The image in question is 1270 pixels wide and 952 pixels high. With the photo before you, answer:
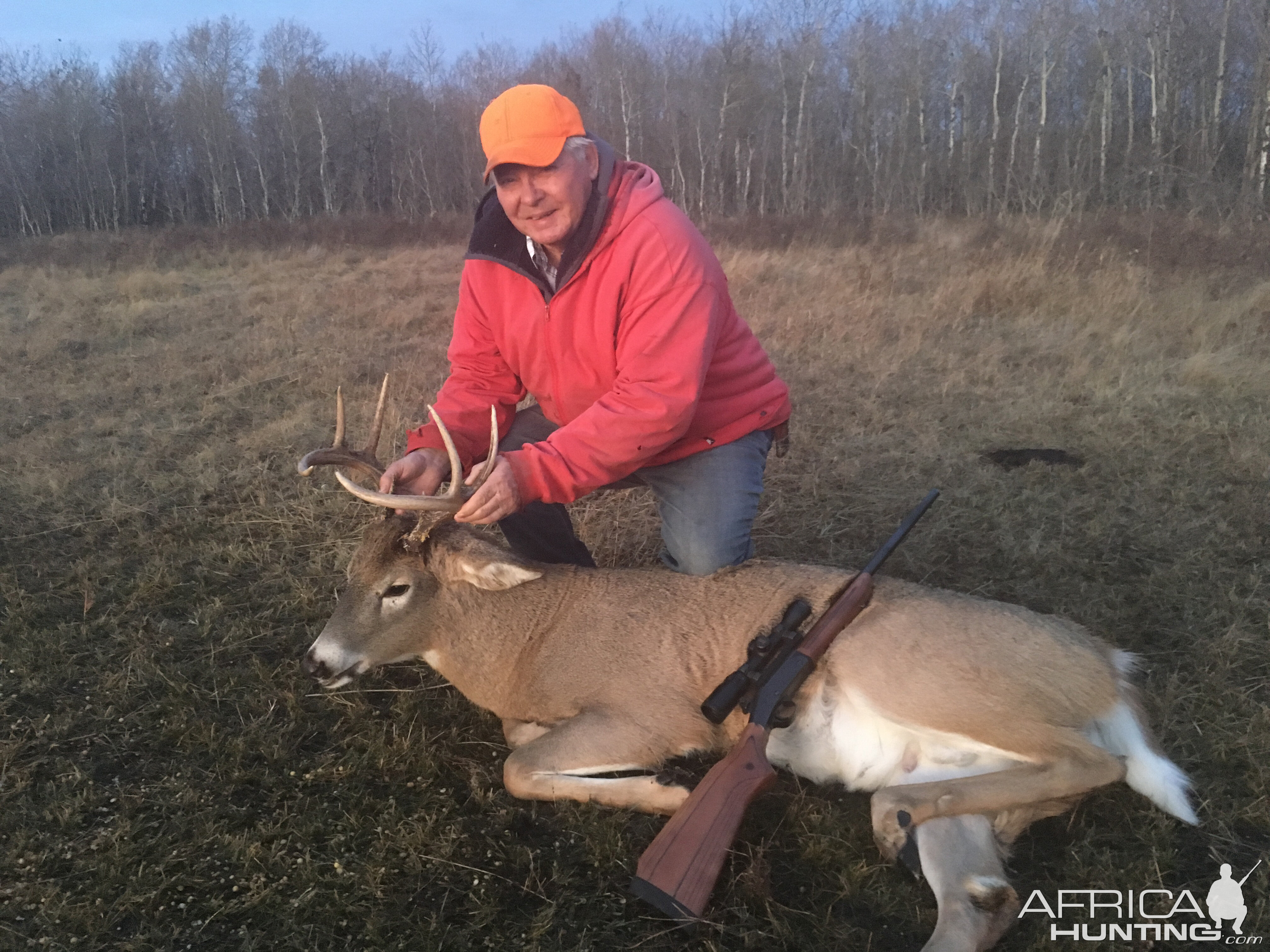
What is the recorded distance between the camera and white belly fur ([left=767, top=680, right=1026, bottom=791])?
9.60 ft

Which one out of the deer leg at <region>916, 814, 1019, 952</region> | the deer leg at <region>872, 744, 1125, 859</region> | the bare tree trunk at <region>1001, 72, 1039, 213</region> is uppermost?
the bare tree trunk at <region>1001, 72, 1039, 213</region>

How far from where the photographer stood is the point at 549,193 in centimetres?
338

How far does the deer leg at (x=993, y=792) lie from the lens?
271 cm

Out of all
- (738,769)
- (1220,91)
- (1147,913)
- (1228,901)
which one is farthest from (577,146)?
(1220,91)

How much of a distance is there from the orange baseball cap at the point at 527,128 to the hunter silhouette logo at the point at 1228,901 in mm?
3211

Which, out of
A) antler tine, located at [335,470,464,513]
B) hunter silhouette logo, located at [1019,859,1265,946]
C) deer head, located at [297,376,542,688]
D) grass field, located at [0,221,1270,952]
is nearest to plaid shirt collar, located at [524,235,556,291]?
deer head, located at [297,376,542,688]

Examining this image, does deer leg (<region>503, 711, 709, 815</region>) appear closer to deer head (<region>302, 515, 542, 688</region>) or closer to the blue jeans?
deer head (<region>302, 515, 542, 688</region>)

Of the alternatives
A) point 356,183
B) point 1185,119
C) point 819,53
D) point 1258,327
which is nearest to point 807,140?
point 819,53

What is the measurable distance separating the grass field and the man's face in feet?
6.54

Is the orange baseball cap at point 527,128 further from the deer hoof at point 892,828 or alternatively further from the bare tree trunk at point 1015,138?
the bare tree trunk at point 1015,138

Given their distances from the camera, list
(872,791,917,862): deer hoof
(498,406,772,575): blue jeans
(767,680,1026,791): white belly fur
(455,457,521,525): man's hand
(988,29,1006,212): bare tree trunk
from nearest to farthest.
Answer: (872,791,917,862): deer hoof
(767,680,1026,791): white belly fur
(455,457,521,525): man's hand
(498,406,772,575): blue jeans
(988,29,1006,212): bare tree trunk

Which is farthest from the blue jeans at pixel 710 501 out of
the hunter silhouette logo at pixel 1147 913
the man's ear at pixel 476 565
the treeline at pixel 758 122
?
the treeline at pixel 758 122

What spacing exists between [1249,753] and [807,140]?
2853cm

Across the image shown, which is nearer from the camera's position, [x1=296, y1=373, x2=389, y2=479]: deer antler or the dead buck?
the dead buck
